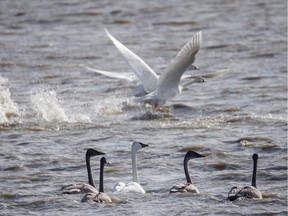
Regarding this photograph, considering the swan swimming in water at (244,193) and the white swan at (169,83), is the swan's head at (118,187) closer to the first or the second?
the swan swimming in water at (244,193)

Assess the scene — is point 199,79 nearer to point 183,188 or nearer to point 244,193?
point 183,188

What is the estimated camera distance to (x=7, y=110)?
19.6 meters

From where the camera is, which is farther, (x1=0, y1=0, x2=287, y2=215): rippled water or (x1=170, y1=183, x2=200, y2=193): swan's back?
(x1=0, y1=0, x2=287, y2=215): rippled water

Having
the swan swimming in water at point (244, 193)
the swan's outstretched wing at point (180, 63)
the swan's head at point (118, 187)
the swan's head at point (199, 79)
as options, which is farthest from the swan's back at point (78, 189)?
the swan's head at point (199, 79)

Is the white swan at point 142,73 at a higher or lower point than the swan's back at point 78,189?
higher

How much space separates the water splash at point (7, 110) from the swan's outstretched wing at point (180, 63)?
2592 millimetres

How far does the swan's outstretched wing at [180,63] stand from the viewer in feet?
57.9

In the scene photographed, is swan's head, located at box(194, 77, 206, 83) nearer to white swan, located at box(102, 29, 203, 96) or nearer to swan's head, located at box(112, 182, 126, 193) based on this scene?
white swan, located at box(102, 29, 203, 96)

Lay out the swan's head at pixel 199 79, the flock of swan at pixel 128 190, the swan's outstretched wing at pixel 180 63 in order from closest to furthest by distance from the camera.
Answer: the flock of swan at pixel 128 190 → the swan's outstretched wing at pixel 180 63 → the swan's head at pixel 199 79

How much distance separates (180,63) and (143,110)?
2321 millimetres

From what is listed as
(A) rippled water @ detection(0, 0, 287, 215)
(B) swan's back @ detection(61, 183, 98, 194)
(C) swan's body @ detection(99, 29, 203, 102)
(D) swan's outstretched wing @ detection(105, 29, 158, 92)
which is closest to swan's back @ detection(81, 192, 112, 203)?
(A) rippled water @ detection(0, 0, 287, 215)

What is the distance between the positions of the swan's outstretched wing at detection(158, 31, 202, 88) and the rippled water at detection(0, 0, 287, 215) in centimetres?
73

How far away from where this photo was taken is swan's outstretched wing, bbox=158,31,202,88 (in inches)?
695

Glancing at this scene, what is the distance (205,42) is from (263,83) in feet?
17.4
